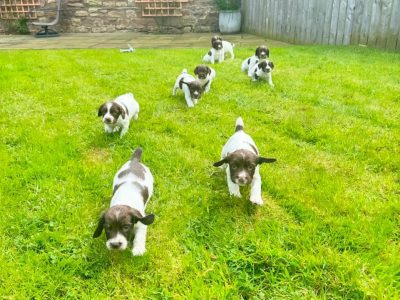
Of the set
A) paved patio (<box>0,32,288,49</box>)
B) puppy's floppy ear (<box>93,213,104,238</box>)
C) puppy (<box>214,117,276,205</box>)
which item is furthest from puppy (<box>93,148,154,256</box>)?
paved patio (<box>0,32,288,49</box>)

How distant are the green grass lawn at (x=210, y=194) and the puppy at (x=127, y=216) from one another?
157mm

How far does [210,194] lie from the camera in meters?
3.92

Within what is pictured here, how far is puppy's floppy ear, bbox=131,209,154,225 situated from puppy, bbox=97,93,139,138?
2.42 meters

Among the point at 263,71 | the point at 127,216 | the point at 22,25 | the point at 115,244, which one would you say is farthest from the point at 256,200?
the point at 22,25

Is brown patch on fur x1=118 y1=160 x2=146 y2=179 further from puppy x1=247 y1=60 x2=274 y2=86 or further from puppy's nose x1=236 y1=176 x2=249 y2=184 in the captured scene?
puppy x1=247 y1=60 x2=274 y2=86

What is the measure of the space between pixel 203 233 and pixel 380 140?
9.62ft

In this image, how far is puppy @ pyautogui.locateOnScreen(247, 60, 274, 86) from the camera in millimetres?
7648

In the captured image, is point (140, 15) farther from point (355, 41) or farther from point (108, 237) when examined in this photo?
point (108, 237)

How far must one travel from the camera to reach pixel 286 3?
13586 mm

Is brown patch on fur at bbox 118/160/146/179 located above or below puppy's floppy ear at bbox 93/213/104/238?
above

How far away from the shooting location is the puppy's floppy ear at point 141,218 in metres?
2.89

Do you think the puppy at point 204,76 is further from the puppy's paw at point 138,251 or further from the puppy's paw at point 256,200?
the puppy's paw at point 138,251

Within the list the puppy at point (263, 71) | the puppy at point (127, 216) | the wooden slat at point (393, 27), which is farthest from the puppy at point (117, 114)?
the wooden slat at point (393, 27)

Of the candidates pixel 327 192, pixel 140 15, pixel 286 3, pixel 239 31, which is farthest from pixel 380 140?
pixel 140 15
